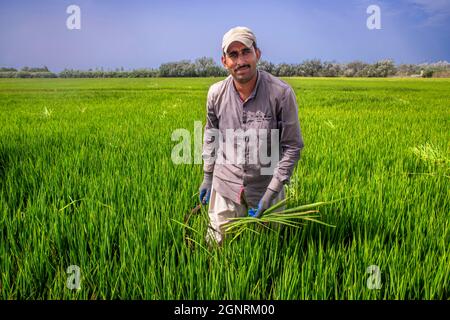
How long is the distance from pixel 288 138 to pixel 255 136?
0.14 meters

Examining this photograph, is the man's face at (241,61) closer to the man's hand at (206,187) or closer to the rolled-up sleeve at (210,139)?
the rolled-up sleeve at (210,139)

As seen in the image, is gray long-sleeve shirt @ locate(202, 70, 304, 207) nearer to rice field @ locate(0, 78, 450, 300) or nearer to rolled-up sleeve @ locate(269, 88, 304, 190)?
rolled-up sleeve @ locate(269, 88, 304, 190)

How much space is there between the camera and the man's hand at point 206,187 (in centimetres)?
192

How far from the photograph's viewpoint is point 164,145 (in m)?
3.93

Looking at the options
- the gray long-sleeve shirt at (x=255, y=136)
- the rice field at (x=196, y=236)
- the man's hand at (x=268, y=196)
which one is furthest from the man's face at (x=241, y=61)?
the rice field at (x=196, y=236)

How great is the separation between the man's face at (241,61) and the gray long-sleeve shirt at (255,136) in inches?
4.2

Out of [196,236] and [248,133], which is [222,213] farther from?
[248,133]

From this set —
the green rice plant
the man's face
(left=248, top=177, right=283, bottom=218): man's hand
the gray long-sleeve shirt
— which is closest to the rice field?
the green rice plant

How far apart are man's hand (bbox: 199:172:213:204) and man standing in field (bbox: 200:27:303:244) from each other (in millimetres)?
64

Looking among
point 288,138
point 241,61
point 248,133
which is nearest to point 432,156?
point 288,138

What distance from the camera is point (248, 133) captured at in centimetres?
166
